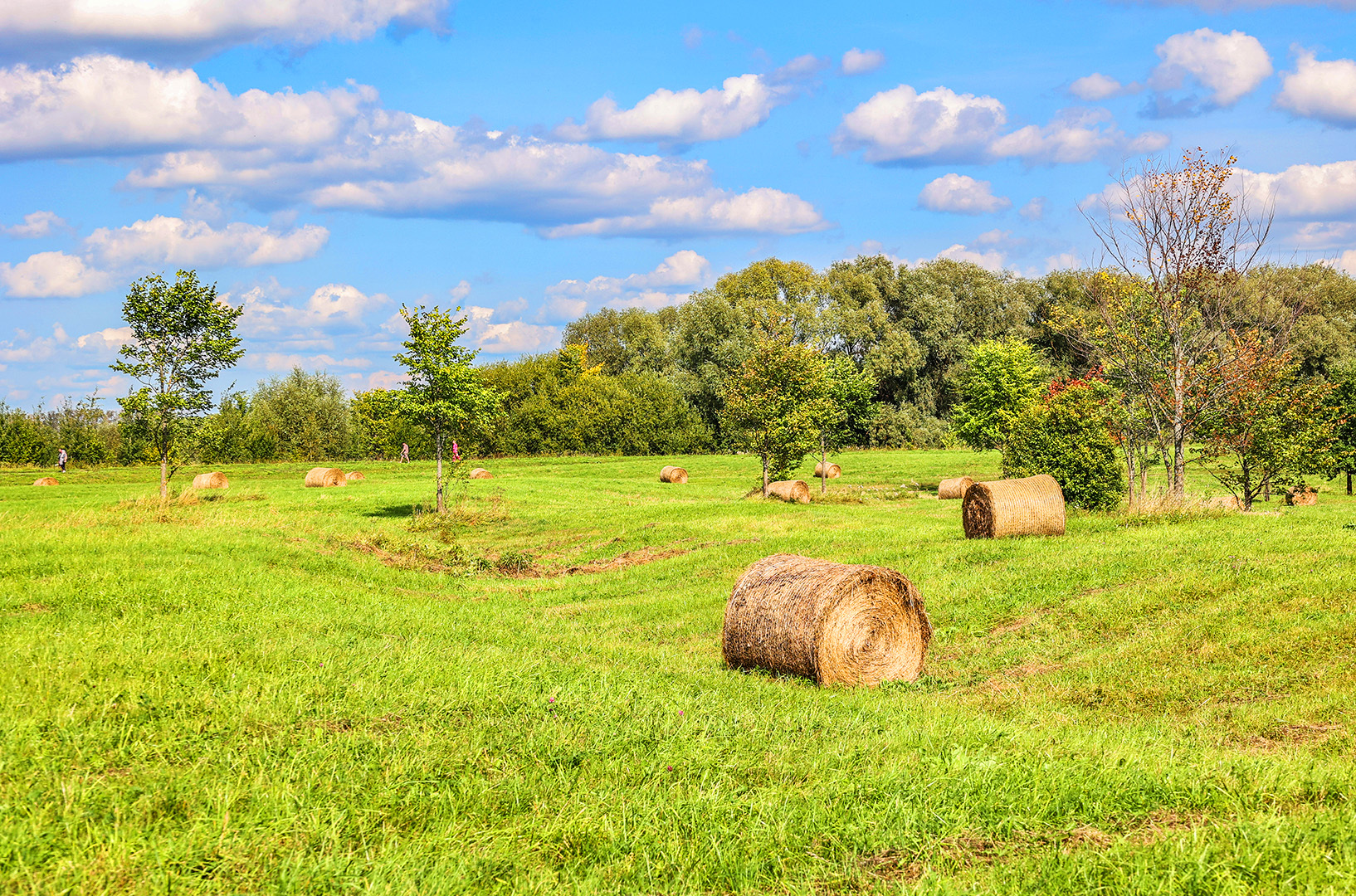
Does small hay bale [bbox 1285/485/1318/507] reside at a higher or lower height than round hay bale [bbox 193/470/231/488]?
lower

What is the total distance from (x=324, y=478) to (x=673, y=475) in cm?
1887

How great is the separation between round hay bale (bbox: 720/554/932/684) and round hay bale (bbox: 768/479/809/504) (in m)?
25.3

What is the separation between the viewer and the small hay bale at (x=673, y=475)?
5103cm

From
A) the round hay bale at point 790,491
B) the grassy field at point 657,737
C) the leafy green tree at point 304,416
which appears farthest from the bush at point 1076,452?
the leafy green tree at point 304,416

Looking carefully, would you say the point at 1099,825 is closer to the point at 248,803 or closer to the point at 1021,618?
the point at 248,803

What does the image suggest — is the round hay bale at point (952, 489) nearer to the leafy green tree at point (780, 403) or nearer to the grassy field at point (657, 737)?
the leafy green tree at point (780, 403)

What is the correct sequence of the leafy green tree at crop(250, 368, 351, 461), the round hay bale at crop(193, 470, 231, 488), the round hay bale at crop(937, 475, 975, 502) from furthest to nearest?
the leafy green tree at crop(250, 368, 351, 461)
the round hay bale at crop(193, 470, 231, 488)
the round hay bale at crop(937, 475, 975, 502)

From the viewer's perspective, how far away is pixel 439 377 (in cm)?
3272

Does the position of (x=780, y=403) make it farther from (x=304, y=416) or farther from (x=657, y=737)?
(x=304, y=416)

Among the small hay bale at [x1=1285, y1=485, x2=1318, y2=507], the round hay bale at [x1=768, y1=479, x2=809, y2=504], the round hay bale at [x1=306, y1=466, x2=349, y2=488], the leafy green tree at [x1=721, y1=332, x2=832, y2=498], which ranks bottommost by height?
the small hay bale at [x1=1285, y1=485, x2=1318, y2=507]

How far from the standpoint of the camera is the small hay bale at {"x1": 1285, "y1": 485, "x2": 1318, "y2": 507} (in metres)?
35.4

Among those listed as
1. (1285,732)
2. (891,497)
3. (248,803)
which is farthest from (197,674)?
(891,497)

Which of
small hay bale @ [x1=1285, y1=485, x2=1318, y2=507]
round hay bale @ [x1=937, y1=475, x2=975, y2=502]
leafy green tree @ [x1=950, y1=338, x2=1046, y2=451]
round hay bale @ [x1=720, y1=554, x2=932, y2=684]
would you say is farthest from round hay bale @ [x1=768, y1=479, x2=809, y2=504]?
round hay bale @ [x1=720, y1=554, x2=932, y2=684]

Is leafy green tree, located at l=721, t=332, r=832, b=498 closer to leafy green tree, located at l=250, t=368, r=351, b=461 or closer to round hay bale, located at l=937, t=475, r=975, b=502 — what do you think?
round hay bale, located at l=937, t=475, r=975, b=502
